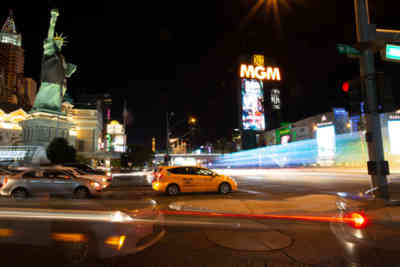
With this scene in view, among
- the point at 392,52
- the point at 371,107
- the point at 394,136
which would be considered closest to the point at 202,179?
the point at 371,107

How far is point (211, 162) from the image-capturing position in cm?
11519

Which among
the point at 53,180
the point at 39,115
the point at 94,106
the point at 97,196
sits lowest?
the point at 97,196

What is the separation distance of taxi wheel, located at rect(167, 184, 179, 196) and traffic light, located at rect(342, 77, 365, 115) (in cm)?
833

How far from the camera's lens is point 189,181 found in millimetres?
12609

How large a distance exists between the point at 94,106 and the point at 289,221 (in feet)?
359

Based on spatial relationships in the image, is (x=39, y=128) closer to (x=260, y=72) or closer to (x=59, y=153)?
(x=59, y=153)

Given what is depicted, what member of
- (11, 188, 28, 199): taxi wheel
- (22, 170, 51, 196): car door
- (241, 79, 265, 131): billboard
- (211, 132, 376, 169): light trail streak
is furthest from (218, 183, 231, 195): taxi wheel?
(241, 79, 265, 131): billboard

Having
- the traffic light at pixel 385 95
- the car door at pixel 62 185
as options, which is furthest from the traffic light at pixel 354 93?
the car door at pixel 62 185

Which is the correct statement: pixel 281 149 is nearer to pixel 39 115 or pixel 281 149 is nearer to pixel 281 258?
pixel 281 258

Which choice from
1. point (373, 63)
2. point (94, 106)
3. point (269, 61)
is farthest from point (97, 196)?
point (94, 106)

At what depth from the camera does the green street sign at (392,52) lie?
29.3ft

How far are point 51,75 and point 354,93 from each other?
7363 cm

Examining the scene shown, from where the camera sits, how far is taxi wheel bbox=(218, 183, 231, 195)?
12.8 m

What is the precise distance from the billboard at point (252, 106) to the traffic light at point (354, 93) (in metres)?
50.1
